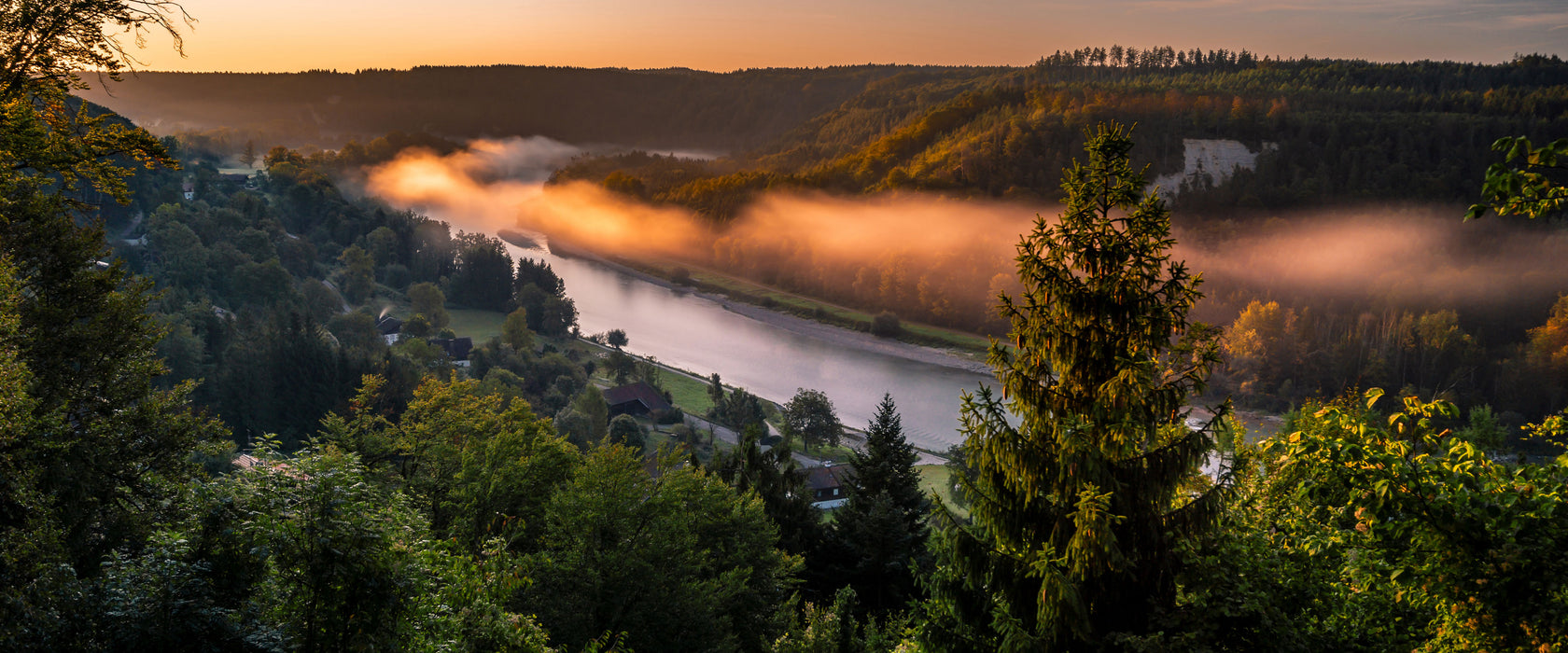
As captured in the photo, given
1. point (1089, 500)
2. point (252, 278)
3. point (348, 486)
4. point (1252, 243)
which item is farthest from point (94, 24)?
point (1252, 243)

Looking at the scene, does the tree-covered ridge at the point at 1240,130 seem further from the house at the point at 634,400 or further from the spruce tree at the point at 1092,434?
the spruce tree at the point at 1092,434

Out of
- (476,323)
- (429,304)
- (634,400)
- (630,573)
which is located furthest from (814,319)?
(630,573)

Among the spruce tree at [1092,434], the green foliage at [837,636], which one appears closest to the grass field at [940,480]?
the green foliage at [837,636]

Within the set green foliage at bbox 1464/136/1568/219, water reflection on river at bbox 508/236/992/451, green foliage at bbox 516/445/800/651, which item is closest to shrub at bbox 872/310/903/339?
water reflection on river at bbox 508/236/992/451

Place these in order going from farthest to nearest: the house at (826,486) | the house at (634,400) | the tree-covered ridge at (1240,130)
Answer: the tree-covered ridge at (1240,130) < the house at (634,400) < the house at (826,486)

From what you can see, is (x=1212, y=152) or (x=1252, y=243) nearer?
(x=1252, y=243)

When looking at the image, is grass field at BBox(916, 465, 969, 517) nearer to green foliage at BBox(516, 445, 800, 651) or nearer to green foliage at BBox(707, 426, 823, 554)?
green foliage at BBox(707, 426, 823, 554)

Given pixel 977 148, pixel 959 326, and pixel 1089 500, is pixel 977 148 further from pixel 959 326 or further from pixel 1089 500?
pixel 1089 500
